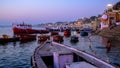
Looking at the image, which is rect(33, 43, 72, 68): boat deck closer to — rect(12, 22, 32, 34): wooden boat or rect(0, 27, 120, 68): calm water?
rect(0, 27, 120, 68): calm water

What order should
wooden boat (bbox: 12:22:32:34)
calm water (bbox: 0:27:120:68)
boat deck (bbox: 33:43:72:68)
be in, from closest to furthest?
boat deck (bbox: 33:43:72:68) → calm water (bbox: 0:27:120:68) → wooden boat (bbox: 12:22:32:34)

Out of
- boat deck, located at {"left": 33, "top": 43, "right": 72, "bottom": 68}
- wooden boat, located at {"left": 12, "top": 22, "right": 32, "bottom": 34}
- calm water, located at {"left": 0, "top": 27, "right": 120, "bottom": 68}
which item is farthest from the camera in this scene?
wooden boat, located at {"left": 12, "top": 22, "right": 32, "bottom": 34}

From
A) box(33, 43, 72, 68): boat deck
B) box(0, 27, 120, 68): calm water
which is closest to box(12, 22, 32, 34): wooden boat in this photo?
box(0, 27, 120, 68): calm water

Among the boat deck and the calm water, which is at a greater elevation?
the boat deck

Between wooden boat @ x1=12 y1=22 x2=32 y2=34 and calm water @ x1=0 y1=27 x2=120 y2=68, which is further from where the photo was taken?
wooden boat @ x1=12 y1=22 x2=32 y2=34

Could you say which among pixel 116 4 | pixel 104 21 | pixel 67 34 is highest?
pixel 116 4

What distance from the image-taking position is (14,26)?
85125mm

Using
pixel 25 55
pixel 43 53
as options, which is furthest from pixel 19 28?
pixel 43 53

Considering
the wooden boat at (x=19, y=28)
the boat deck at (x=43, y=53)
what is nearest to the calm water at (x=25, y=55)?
the boat deck at (x=43, y=53)

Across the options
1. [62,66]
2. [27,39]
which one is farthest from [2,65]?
[27,39]

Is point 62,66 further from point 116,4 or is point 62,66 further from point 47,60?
point 116,4

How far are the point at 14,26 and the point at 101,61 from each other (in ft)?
253

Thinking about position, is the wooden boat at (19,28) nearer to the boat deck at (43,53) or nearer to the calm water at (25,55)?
the calm water at (25,55)

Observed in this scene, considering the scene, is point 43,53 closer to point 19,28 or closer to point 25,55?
point 25,55
